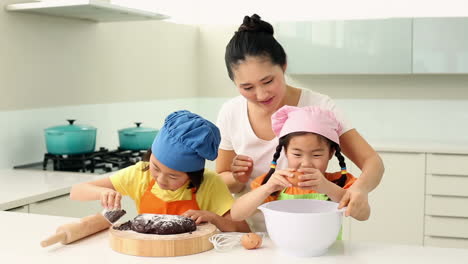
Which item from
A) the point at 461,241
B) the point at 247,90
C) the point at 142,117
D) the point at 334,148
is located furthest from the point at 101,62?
the point at 461,241

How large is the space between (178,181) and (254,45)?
0.50 metres

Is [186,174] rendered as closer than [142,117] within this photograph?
Yes

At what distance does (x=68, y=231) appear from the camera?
4.85ft

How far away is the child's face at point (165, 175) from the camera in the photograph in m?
1.64

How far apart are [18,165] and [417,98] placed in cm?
291

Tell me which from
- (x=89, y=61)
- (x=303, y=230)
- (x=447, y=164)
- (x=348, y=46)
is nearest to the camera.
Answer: (x=303, y=230)

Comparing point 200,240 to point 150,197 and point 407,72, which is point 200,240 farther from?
point 407,72

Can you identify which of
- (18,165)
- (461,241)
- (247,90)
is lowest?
(461,241)

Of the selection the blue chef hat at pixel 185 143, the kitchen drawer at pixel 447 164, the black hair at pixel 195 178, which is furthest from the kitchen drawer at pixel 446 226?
the blue chef hat at pixel 185 143

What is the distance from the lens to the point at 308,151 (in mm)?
1655

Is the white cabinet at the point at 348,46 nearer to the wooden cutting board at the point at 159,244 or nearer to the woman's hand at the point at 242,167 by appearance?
the woman's hand at the point at 242,167

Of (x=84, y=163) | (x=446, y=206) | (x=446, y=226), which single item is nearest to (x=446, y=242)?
(x=446, y=226)

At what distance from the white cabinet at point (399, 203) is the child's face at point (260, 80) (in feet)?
7.57

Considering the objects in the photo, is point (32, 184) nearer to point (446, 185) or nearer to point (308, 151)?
point (308, 151)
